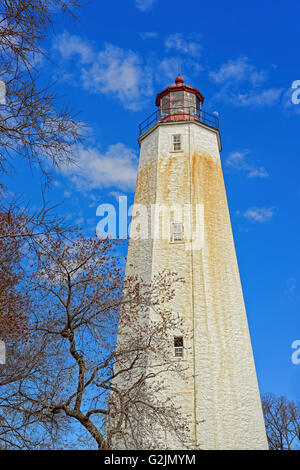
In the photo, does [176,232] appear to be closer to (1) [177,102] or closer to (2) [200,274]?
(2) [200,274]

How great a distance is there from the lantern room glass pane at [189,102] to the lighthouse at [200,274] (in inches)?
8.7

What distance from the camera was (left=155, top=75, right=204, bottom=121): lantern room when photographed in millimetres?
28578

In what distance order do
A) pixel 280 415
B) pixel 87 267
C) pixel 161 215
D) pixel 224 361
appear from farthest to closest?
1. pixel 280 415
2. pixel 161 215
3. pixel 224 361
4. pixel 87 267

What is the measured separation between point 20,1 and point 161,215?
18.2 metres

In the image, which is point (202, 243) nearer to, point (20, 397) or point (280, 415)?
point (20, 397)

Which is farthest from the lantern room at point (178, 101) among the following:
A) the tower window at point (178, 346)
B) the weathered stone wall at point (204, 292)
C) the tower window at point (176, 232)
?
the tower window at point (178, 346)

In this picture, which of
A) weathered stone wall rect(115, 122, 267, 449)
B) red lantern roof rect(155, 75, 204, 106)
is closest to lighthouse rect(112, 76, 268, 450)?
weathered stone wall rect(115, 122, 267, 449)

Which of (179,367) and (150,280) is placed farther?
(150,280)

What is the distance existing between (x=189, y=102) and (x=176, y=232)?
965 centimetres

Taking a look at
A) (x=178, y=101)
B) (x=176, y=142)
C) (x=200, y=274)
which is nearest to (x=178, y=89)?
(x=178, y=101)

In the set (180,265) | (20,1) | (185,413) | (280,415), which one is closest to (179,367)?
(185,413)

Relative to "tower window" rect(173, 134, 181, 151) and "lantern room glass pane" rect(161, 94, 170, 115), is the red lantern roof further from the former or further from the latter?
"tower window" rect(173, 134, 181, 151)

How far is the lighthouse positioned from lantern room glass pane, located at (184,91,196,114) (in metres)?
0.22

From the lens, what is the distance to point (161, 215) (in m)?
23.9
